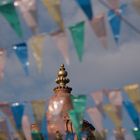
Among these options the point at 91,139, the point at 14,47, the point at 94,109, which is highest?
the point at 91,139

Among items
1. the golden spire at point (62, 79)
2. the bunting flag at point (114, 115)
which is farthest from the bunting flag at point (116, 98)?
the golden spire at point (62, 79)

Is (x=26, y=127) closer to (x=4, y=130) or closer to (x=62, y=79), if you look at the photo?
(x=4, y=130)

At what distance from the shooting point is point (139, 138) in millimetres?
12172

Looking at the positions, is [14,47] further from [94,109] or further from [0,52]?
[94,109]

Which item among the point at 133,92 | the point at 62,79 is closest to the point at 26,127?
the point at 133,92

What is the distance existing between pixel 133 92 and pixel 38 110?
243cm

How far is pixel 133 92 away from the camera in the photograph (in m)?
11.8

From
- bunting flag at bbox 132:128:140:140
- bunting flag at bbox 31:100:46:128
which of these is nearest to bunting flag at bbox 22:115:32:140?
bunting flag at bbox 31:100:46:128

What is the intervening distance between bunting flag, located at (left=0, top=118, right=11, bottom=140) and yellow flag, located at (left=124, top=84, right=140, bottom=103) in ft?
10.0

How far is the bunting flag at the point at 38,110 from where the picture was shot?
492 inches

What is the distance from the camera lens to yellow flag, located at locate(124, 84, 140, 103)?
463 inches

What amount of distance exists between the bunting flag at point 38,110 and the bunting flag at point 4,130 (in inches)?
29.9

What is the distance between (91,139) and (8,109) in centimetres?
1651

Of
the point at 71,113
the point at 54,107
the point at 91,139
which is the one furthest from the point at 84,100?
the point at 91,139
